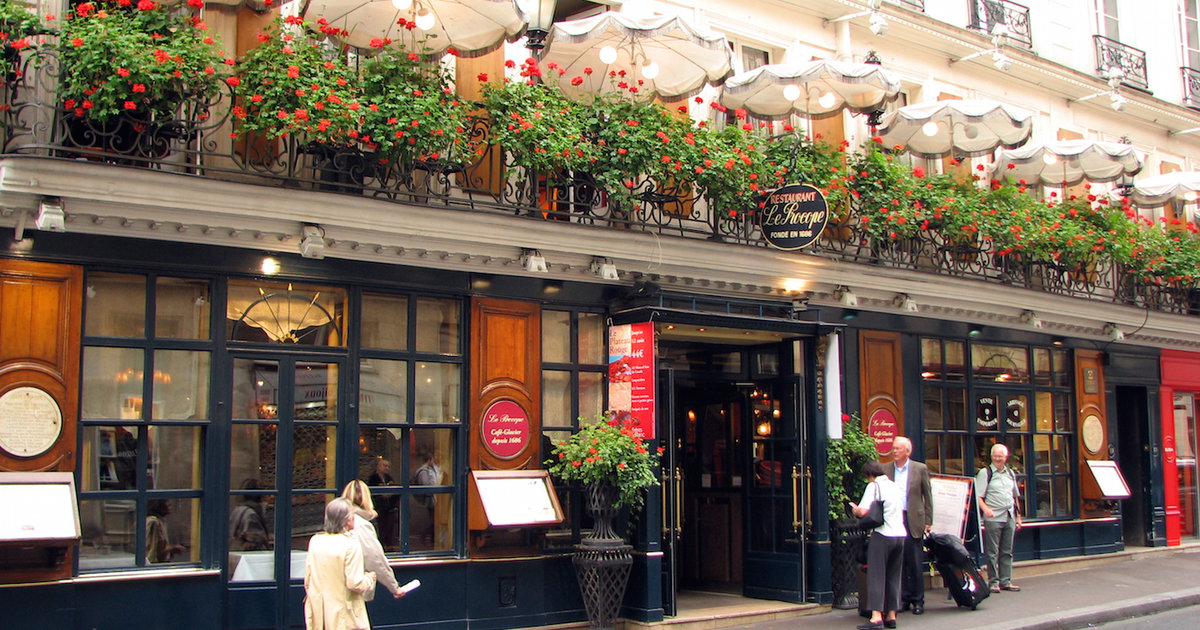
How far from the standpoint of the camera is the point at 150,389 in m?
8.91

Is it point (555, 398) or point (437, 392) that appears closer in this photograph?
point (437, 392)

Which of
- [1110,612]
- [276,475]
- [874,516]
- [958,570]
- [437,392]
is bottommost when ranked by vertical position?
[1110,612]

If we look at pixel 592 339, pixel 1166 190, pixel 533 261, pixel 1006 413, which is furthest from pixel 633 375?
pixel 1166 190

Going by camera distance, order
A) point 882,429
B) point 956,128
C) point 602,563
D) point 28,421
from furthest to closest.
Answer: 1. point 956,128
2. point 882,429
3. point 602,563
4. point 28,421

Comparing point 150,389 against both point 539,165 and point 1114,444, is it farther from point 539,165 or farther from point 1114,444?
point 1114,444

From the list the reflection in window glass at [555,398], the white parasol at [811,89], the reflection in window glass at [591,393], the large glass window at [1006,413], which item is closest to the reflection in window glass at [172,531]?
the reflection in window glass at [555,398]

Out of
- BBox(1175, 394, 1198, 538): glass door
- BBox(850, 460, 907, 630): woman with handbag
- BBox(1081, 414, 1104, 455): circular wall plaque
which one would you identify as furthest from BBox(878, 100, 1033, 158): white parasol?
BBox(1175, 394, 1198, 538): glass door

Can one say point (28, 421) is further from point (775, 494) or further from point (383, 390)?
point (775, 494)

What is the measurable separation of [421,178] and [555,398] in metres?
2.59

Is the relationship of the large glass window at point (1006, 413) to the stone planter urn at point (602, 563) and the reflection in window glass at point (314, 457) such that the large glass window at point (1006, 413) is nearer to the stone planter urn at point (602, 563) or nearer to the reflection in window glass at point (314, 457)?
the stone planter urn at point (602, 563)

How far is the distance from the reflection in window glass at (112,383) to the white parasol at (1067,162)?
1179 centimetres

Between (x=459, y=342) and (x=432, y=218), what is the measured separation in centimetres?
142

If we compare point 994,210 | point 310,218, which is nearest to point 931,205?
point 994,210

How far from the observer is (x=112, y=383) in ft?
28.8
